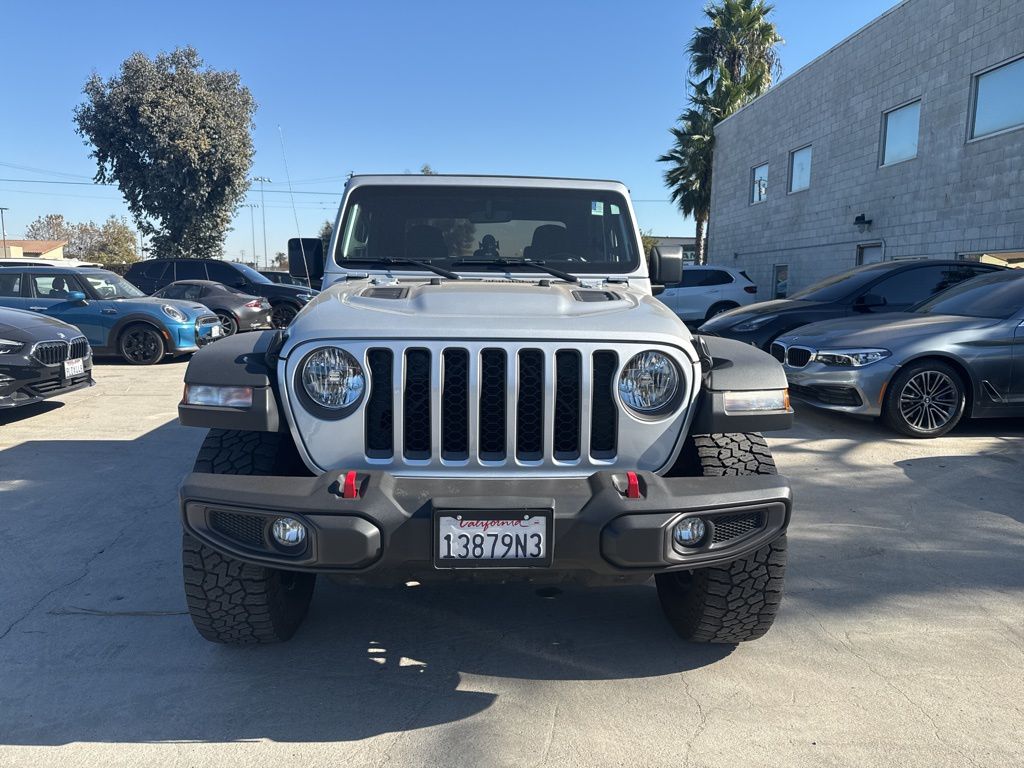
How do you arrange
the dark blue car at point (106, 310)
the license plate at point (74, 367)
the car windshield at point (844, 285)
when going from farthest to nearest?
the dark blue car at point (106, 310) < the car windshield at point (844, 285) < the license plate at point (74, 367)

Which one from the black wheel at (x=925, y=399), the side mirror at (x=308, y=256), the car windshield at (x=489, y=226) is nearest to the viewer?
the car windshield at (x=489, y=226)

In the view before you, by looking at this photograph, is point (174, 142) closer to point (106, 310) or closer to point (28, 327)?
point (106, 310)

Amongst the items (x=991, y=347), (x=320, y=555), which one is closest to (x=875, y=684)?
(x=320, y=555)

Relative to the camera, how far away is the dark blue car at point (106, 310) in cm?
1041

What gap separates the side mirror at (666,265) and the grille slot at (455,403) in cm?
184

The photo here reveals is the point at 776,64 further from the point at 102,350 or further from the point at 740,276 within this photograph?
the point at 102,350

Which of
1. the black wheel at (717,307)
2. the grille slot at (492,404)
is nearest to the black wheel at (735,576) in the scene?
the grille slot at (492,404)

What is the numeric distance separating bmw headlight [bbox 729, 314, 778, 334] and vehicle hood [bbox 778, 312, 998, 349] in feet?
4.51

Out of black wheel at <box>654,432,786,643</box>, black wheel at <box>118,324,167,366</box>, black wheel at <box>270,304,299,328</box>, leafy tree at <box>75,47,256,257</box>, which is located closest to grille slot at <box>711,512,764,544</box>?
black wheel at <box>654,432,786,643</box>

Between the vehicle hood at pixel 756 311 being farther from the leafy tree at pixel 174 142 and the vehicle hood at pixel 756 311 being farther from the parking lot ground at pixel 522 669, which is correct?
the leafy tree at pixel 174 142

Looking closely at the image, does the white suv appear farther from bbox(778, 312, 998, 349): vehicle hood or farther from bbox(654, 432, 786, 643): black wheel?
bbox(654, 432, 786, 643): black wheel

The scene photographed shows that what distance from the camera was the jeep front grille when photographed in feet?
7.77

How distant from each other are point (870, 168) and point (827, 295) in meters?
7.43

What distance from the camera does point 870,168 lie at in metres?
14.3
